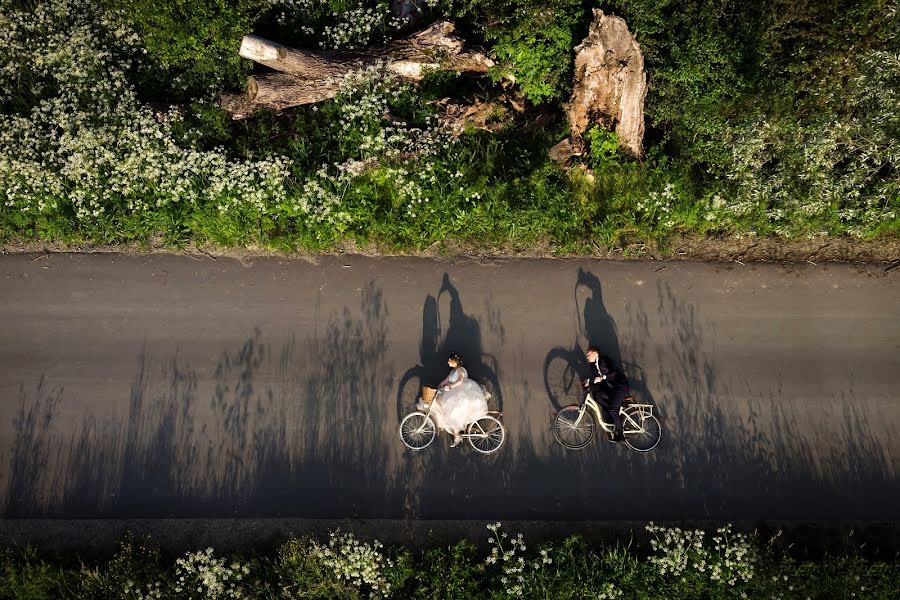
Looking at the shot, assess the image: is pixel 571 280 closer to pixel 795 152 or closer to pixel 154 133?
pixel 795 152

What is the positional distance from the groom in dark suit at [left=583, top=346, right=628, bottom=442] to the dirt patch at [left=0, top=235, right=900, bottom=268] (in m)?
2.33

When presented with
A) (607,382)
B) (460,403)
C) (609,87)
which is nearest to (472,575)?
(460,403)

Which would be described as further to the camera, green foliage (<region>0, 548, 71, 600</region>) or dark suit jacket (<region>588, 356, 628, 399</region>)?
dark suit jacket (<region>588, 356, 628, 399</region>)

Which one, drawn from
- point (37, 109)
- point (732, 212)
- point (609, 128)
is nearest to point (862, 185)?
point (732, 212)

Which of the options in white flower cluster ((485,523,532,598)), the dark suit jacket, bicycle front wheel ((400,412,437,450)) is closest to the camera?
white flower cluster ((485,523,532,598))

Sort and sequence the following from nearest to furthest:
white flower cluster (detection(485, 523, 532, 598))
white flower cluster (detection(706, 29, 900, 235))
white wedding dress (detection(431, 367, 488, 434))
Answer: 1. white flower cluster (detection(706, 29, 900, 235))
2. white flower cluster (detection(485, 523, 532, 598))
3. white wedding dress (detection(431, 367, 488, 434))

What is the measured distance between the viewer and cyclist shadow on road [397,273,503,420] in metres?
10.2

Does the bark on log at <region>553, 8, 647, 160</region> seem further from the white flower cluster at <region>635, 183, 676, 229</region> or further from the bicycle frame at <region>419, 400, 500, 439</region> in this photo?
the bicycle frame at <region>419, 400, 500, 439</region>

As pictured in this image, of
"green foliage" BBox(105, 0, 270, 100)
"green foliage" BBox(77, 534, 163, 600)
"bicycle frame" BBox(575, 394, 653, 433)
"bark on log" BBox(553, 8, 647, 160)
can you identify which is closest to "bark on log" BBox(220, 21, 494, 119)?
"green foliage" BBox(105, 0, 270, 100)

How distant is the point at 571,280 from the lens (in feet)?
34.7

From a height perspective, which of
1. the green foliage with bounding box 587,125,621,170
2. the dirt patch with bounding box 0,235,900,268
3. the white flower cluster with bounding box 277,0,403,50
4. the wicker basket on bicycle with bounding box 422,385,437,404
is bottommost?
the wicker basket on bicycle with bounding box 422,385,437,404

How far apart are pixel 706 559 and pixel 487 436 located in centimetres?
434

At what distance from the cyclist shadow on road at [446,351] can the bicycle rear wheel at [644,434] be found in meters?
2.53

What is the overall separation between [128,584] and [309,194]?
7.44 metres
